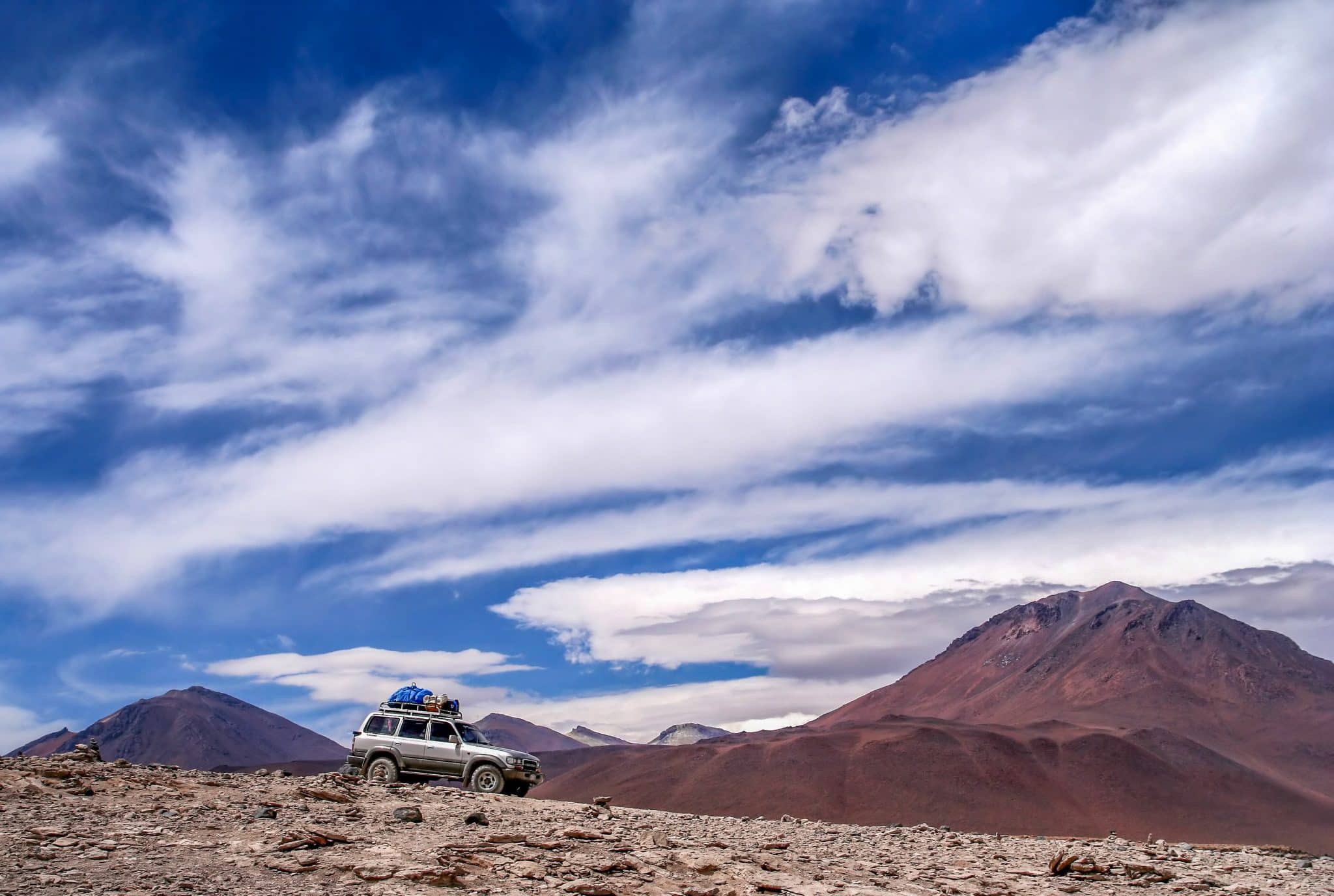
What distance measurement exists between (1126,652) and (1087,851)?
169939mm

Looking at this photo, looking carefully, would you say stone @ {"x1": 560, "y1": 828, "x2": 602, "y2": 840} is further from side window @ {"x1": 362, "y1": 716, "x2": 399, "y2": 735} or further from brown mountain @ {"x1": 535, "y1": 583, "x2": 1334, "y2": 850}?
brown mountain @ {"x1": 535, "y1": 583, "x2": 1334, "y2": 850}

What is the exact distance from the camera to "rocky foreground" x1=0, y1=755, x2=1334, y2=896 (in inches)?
516

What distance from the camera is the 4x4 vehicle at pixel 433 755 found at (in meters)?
23.8

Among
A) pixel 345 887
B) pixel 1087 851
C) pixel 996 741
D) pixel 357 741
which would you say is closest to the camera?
pixel 345 887

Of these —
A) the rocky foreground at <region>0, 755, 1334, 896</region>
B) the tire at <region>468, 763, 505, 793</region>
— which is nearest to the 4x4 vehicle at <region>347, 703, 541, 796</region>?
the tire at <region>468, 763, 505, 793</region>

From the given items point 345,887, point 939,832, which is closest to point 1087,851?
point 939,832

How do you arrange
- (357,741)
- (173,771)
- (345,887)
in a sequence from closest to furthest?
(345,887) < (173,771) < (357,741)

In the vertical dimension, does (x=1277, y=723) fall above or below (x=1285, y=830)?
above

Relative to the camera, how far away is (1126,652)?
6880 inches

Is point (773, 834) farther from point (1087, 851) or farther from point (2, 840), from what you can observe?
point (2, 840)

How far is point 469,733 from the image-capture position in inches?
977

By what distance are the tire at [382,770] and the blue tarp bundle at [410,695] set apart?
159cm

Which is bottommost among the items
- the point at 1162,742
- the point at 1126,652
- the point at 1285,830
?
the point at 1285,830

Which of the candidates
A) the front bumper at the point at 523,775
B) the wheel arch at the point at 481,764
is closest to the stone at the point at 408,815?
the wheel arch at the point at 481,764
